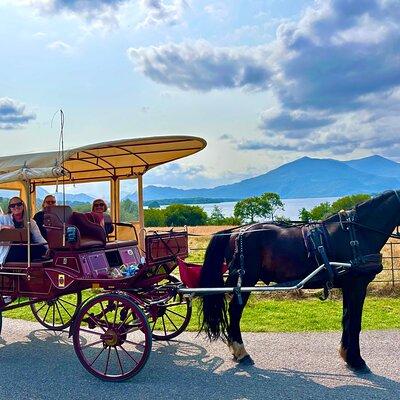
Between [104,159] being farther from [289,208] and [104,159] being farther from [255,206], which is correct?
[289,208]

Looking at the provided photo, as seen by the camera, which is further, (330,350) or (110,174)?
(110,174)

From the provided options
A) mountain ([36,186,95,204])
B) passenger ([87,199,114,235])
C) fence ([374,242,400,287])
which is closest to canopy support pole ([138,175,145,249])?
passenger ([87,199,114,235])

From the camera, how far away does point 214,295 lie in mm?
5855

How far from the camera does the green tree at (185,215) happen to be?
20.8 meters

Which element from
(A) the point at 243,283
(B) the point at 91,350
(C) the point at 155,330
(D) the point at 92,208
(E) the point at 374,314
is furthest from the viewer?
(D) the point at 92,208

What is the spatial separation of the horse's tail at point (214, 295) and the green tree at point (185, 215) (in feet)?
44.7

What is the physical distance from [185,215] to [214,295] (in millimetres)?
18124

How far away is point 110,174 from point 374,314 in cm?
545

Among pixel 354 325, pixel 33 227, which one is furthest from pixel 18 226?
pixel 354 325

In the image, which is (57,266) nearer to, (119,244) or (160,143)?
(119,244)

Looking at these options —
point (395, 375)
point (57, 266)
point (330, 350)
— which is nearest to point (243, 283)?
point (330, 350)

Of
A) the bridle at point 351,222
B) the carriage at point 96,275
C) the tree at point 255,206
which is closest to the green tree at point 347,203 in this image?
the bridle at point 351,222

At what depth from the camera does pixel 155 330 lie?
23.5ft

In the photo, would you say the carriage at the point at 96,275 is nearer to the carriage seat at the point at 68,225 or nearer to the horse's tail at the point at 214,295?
the carriage seat at the point at 68,225
